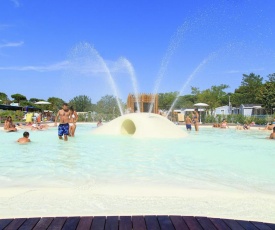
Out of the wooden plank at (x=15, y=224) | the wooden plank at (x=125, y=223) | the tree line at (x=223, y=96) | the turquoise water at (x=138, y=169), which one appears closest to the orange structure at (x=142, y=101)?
the turquoise water at (x=138, y=169)

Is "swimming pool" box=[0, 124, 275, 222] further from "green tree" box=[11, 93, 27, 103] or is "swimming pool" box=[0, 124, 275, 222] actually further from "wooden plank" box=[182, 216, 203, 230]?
"green tree" box=[11, 93, 27, 103]

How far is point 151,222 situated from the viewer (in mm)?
3592

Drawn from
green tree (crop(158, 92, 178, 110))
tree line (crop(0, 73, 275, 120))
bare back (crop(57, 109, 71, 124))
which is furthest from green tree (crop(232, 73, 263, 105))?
bare back (crop(57, 109, 71, 124))

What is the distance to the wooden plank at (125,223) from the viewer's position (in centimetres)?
345

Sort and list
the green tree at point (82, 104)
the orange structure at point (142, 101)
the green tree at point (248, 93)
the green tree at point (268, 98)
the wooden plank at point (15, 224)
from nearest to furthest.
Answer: the wooden plank at point (15, 224)
the orange structure at point (142, 101)
the green tree at point (268, 98)
the green tree at point (82, 104)
the green tree at point (248, 93)

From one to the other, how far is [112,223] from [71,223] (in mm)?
446

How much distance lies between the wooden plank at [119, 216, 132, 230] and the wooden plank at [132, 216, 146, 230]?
5 centimetres

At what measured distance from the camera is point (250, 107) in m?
62.3

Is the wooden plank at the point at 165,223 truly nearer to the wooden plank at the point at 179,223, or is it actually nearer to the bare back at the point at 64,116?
the wooden plank at the point at 179,223

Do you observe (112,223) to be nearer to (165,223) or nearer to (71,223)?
(71,223)

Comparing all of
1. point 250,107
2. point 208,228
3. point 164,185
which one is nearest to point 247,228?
point 208,228

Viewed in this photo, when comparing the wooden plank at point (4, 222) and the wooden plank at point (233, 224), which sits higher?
the wooden plank at point (4, 222)

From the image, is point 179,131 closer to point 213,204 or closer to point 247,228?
point 213,204

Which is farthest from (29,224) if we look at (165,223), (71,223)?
(165,223)
